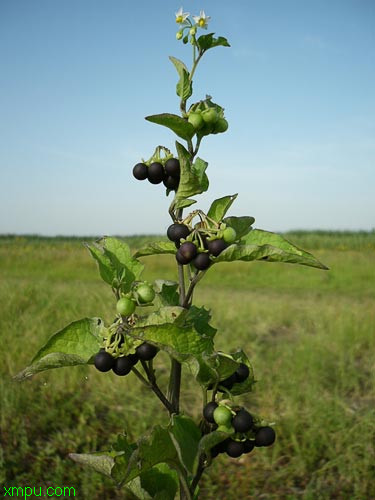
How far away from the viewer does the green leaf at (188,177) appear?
39.3 inches

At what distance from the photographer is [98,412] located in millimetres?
3992

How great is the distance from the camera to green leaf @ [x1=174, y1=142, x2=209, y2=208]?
3.27 feet

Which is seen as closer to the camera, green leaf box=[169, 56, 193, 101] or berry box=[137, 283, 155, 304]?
berry box=[137, 283, 155, 304]

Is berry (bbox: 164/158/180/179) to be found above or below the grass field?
above

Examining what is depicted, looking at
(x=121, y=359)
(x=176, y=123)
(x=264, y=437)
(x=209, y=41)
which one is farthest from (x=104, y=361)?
(x=209, y=41)

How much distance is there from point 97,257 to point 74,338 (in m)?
0.18

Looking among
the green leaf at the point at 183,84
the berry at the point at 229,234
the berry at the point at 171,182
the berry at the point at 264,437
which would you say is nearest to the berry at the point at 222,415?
the berry at the point at 264,437

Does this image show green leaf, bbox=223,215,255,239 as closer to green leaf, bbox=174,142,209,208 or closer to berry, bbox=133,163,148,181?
green leaf, bbox=174,142,209,208

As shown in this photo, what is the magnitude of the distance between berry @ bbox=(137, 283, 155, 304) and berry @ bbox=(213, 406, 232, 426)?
0.25 m

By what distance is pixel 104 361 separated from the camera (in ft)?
3.11

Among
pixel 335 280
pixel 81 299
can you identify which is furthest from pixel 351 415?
pixel 335 280

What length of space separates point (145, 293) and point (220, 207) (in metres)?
0.27

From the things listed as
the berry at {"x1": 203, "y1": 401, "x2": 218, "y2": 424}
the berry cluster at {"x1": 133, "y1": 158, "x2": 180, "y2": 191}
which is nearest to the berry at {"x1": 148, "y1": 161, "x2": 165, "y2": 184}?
the berry cluster at {"x1": 133, "y1": 158, "x2": 180, "y2": 191}

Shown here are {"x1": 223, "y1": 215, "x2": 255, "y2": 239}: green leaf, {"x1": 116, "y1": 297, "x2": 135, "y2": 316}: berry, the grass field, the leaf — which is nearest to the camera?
{"x1": 116, "y1": 297, "x2": 135, "y2": 316}: berry
